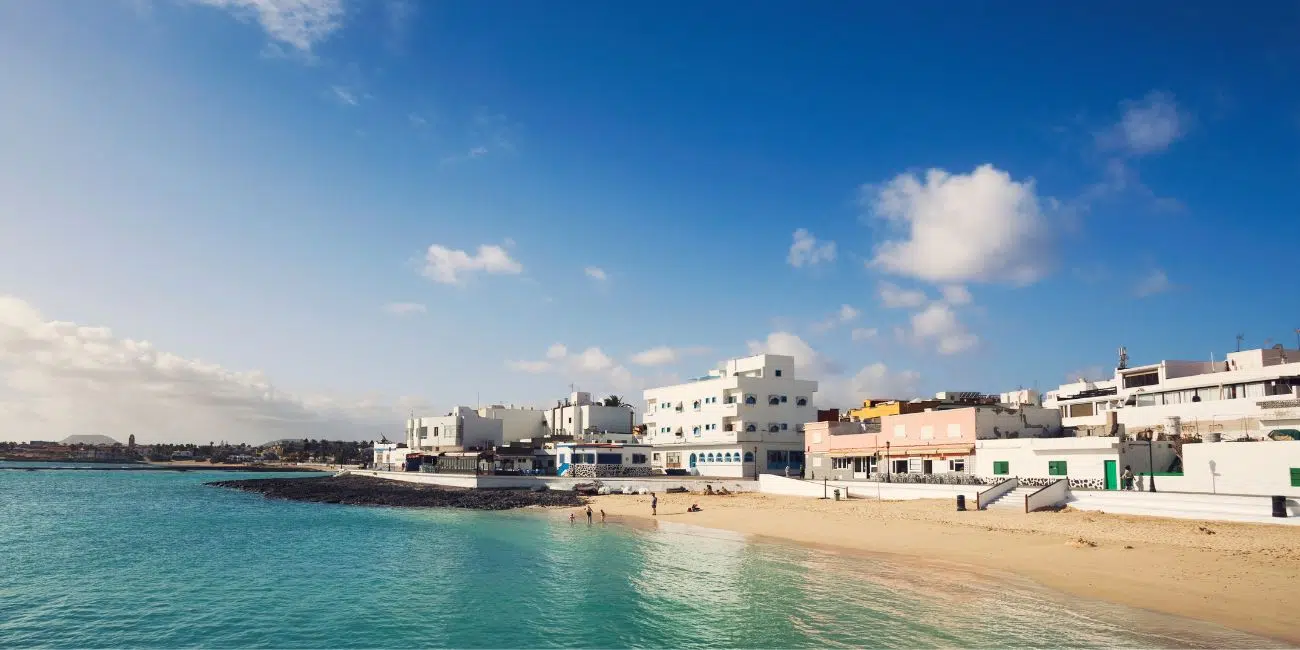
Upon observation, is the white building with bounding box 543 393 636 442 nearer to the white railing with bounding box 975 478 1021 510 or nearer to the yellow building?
the yellow building

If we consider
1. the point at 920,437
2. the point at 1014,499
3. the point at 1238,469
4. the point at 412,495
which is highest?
the point at 920,437

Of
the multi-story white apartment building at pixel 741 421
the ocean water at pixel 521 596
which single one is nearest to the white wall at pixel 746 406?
the multi-story white apartment building at pixel 741 421

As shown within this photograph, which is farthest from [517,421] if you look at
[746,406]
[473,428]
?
[746,406]

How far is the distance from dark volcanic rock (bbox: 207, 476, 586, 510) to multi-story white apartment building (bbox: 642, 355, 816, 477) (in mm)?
16787

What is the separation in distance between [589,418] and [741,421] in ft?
119

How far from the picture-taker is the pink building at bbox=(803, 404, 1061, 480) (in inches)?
2159

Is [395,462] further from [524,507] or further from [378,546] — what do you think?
[378,546]

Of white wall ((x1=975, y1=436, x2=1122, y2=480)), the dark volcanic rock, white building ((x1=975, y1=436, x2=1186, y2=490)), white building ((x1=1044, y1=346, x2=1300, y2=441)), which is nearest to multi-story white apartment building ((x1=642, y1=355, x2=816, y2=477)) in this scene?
the dark volcanic rock

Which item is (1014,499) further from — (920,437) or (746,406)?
(746,406)

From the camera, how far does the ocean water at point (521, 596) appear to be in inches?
980

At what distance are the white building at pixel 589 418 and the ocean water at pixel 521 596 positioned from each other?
6045cm

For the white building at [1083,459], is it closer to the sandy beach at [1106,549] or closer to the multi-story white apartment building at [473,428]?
the sandy beach at [1106,549]

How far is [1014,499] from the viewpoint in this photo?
46.3m

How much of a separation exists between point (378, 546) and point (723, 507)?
90.4 feet
